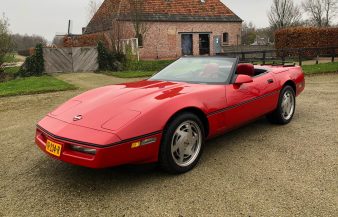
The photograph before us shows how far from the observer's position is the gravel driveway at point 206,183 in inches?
111

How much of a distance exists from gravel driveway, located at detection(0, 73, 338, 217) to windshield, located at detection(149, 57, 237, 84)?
0.96 meters

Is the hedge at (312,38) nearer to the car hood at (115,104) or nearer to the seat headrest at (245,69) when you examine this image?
the seat headrest at (245,69)

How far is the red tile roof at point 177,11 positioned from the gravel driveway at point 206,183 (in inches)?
810

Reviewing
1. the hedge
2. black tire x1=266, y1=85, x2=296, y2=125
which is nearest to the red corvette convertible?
black tire x1=266, y1=85, x2=296, y2=125

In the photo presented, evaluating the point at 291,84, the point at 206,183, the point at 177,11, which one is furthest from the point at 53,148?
the point at 177,11

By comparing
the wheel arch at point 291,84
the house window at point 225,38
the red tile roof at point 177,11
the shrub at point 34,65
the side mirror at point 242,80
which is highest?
the red tile roof at point 177,11

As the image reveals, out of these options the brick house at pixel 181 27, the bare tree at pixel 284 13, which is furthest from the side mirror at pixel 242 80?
the bare tree at pixel 284 13

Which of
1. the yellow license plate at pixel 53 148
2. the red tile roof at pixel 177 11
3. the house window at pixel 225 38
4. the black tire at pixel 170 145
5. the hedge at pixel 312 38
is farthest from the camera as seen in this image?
the house window at pixel 225 38

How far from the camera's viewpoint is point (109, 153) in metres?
2.90

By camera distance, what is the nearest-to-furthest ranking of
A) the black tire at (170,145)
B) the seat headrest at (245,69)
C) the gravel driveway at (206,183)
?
the gravel driveway at (206,183) < the black tire at (170,145) < the seat headrest at (245,69)

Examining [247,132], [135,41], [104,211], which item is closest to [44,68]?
[135,41]

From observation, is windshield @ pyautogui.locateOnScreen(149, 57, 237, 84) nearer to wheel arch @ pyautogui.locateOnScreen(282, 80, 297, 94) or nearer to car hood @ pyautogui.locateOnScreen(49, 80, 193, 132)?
car hood @ pyautogui.locateOnScreen(49, 80, 193, 132)

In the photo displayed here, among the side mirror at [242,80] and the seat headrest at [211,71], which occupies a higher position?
the seat headrest at [211,71]

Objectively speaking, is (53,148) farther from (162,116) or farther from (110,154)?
(162,116)
